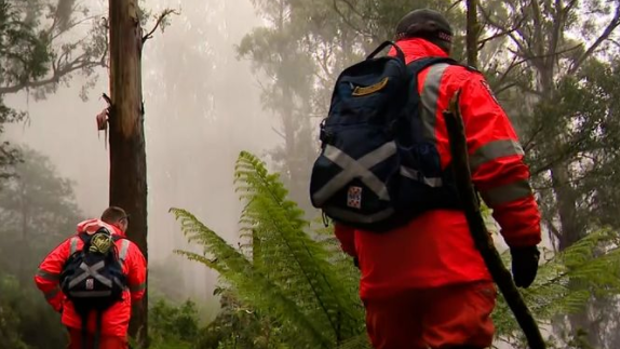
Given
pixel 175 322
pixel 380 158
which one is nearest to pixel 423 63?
pixel 380 158

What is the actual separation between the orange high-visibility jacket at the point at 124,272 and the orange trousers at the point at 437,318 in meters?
2.80

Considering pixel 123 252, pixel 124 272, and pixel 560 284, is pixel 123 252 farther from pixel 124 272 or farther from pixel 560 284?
pixel 560 284

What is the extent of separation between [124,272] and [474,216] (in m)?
3.27

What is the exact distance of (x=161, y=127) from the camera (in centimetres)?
5378

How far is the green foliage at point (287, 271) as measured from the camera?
2.19 meters

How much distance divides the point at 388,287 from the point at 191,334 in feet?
26.0

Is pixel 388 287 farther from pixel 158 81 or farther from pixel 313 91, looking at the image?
pixel 158 81

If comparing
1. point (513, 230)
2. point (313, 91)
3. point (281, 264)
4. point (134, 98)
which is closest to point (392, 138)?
point (513, 230)

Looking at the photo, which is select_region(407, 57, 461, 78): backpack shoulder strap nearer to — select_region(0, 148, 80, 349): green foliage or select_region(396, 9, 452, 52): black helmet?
select_region(396, 9, 452, 52): black helmet

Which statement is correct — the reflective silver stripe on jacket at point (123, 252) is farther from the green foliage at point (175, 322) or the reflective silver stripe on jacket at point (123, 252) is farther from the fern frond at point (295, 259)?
the green foliage at point (175, 322)

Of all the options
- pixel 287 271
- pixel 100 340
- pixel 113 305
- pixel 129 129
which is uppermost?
pixel 129 129

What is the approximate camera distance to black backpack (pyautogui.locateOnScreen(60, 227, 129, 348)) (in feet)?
13.1

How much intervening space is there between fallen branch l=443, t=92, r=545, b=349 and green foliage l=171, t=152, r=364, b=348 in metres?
0.84

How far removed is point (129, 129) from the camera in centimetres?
555
